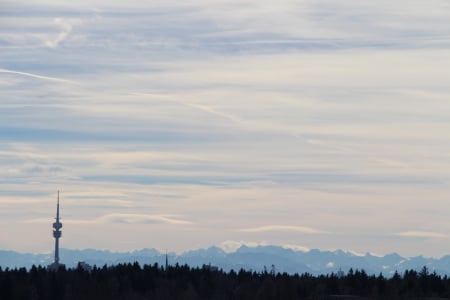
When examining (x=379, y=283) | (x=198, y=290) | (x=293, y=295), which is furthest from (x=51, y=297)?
(x=379, y=283)

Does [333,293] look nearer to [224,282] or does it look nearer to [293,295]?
[293,295]

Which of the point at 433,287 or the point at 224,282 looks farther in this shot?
the point at 224,282

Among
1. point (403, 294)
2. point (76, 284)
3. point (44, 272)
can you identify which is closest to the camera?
point (403, 294)

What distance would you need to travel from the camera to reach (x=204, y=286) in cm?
11331

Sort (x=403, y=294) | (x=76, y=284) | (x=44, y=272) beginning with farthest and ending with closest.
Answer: (x=44, y=272)
(x=76, y=284)
(x=403, y=294)

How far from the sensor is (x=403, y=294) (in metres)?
102

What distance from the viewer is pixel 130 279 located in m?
117

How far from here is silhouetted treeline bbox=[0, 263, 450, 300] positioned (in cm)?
10350

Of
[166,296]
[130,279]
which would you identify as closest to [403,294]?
[166,296]

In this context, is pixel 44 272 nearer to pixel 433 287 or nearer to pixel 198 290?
pixel 198 290

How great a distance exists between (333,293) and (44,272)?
30802mm

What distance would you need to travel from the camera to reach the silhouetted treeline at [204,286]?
340 ft

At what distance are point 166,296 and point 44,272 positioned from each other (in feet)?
70.0

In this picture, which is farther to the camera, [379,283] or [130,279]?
[130,279]
